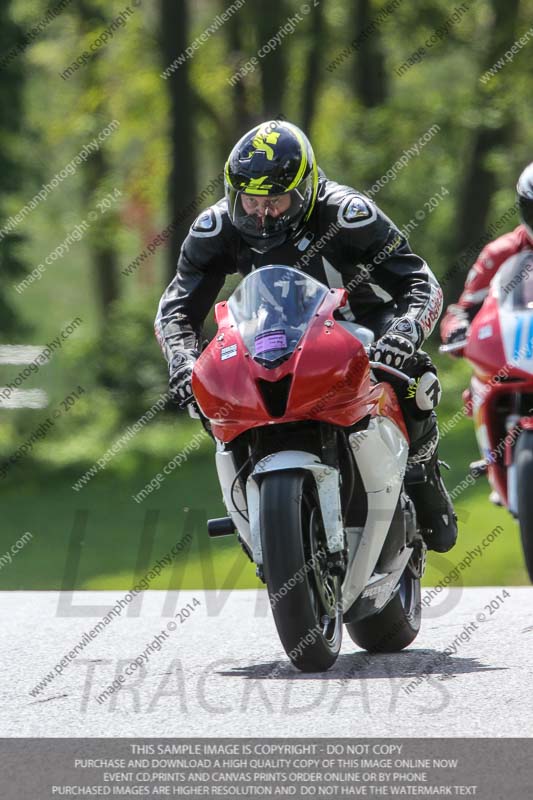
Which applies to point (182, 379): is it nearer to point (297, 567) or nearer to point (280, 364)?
point (280, 364)

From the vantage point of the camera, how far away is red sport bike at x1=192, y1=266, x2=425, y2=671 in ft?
17.0

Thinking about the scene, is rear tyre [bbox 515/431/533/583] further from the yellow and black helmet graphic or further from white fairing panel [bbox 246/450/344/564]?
the yellow and black helmet graphic

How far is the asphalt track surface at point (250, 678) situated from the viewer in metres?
4.83

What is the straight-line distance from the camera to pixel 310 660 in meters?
5.38

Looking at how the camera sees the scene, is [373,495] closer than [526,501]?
Yes

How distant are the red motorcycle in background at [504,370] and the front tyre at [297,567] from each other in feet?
4.11

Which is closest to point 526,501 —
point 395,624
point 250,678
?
point 395,624

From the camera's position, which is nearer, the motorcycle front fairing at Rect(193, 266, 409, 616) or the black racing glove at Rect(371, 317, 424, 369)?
the motorcycle front fairing at Rect(193, 266, 409, 616)

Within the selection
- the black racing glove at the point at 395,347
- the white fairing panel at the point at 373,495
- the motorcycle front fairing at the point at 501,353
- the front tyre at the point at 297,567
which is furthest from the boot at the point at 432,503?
the front tyre at the point at 297,567

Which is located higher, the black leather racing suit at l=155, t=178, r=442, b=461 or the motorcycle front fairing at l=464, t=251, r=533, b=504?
the black leather racing suit at l=155, t=178, r=442, b=461

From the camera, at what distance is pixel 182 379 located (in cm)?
579

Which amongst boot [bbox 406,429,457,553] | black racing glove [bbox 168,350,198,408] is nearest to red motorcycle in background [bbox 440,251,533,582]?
boot [bbox 406,429,457,553]

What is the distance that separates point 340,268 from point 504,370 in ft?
3.28
